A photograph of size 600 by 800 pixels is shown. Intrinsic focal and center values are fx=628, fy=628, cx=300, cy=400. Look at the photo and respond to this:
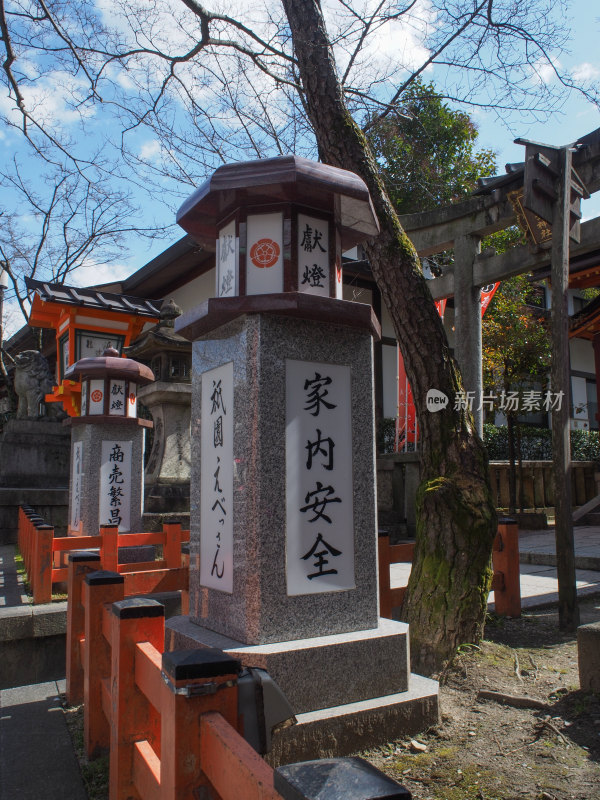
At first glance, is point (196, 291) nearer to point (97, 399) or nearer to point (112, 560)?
point (97, 399)

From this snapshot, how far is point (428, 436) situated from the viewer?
4.71 m

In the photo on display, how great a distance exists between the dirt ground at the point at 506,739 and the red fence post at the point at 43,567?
3.61 meters

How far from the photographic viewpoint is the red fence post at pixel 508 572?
211 inches

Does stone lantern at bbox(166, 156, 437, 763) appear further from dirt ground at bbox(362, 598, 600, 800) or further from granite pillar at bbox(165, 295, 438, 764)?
dirt ground at bbox(362, 598, 600, 800)

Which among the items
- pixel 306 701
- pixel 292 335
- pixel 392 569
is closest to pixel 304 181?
pixel 292 335

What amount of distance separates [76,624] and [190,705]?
2.75 metres

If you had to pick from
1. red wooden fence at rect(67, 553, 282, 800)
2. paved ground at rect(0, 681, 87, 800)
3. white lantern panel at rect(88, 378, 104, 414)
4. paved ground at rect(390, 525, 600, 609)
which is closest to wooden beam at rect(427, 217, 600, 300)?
paved ground at rect(390, 525, 600, 609)

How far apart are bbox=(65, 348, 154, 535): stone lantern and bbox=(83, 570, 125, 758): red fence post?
4.35m

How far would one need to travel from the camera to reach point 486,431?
16484 mm

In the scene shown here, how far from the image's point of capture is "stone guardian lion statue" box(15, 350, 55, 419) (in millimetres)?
12969

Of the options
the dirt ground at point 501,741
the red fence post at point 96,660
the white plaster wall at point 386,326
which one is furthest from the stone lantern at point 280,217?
the white plaster wall at point 386,326

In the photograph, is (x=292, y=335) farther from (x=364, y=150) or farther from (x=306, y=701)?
(x=364, y=150)

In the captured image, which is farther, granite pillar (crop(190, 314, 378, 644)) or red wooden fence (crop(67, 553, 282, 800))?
granite pillar (crop(190, 314, 378, 644))

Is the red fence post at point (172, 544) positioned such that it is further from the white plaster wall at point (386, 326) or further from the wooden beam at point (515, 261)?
the white plaster wall at point (386, 326)
